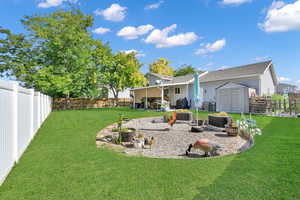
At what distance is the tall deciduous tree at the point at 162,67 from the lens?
146ft

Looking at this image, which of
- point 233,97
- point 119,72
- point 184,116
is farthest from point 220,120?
point 119,72

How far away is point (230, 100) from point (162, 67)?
31528mm

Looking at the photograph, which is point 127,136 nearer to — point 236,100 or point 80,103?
point 236,100

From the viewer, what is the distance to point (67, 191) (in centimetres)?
240

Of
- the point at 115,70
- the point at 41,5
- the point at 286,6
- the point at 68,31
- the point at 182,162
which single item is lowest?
the point at 182,162

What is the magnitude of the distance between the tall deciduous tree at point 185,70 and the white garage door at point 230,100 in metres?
32.2

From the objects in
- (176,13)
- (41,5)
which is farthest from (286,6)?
(41,5)

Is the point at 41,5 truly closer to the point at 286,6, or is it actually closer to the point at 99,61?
the point at 99,61

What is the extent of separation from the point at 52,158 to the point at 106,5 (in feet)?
53.6

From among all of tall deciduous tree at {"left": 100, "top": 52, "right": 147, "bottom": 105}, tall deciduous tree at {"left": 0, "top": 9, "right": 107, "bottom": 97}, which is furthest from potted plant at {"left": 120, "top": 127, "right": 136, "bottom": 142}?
tall deciduous tree at {"left": 100, "top": 52, "right": 147, "bottom": 105}

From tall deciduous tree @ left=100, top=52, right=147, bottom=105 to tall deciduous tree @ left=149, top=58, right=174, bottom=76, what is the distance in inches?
810

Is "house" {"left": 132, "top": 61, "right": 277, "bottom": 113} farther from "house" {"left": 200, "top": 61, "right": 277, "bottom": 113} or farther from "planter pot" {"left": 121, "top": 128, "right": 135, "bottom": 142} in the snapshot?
"planter pot" {"left": 121, "top": 128, "right": 135, "bottom": 142}

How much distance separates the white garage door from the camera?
1420cm

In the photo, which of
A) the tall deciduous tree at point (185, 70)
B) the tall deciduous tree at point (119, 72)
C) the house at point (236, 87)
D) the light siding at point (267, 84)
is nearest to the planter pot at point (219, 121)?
the house at point (236, 87)
